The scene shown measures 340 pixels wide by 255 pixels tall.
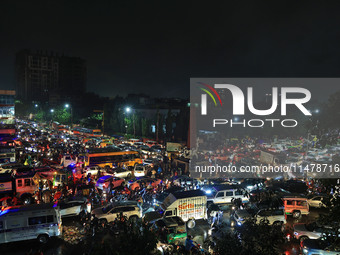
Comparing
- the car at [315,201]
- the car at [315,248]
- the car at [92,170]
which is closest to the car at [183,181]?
the car at [92,170]

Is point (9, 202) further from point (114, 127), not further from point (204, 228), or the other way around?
point (114, 127)

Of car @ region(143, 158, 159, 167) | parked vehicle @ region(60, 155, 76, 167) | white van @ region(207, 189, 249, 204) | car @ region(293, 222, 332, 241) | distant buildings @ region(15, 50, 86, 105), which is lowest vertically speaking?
car @ region(293, 222, 332, 241)

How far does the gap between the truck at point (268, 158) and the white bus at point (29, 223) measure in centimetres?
1685

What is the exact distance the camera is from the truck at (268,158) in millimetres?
19312

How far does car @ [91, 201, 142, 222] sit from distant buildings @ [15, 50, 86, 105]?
4066 inches

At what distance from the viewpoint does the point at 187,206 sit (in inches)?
428

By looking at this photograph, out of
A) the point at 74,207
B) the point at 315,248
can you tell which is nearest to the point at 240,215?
the point at 315,248

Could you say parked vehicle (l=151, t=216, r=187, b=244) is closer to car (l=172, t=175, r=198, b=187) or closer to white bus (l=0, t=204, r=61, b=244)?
white bus (l=0, t=204, r=61, b=244)

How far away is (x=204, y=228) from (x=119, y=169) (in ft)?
33.7

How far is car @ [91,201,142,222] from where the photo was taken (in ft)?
34.8

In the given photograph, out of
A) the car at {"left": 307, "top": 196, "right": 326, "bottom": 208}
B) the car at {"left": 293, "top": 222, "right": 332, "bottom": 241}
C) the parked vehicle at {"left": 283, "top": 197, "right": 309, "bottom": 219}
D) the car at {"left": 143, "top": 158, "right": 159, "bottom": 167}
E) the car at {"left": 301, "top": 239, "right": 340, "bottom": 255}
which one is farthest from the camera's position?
the car at {"left": 143, "top": 158, "right": 159, "bottom": 167}

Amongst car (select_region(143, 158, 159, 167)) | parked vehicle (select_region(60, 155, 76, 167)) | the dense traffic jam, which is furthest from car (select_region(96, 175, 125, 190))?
car (select_region(143, 158, 159, 167))

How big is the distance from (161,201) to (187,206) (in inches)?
90.2

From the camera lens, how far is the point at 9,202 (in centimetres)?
1265
